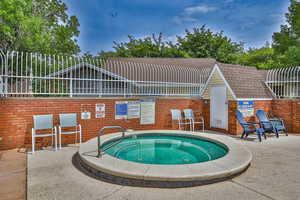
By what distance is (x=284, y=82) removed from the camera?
9016 millimetres

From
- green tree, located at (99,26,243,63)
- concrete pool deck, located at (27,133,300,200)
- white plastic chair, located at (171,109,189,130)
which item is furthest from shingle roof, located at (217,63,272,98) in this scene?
green tree, located at (99,26,243,63)

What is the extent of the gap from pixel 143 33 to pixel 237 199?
26882mm

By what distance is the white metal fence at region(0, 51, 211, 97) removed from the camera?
5918 mm

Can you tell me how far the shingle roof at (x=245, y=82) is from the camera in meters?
8.41

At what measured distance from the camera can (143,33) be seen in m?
27.2

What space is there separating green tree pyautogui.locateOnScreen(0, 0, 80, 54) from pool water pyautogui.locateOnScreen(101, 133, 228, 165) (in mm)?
8981

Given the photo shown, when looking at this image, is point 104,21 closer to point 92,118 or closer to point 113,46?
point 113,46

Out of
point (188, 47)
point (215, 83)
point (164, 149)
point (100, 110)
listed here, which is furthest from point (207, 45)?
point (164, 149)

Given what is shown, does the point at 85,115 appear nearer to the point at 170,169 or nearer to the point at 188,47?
the point at 170,169

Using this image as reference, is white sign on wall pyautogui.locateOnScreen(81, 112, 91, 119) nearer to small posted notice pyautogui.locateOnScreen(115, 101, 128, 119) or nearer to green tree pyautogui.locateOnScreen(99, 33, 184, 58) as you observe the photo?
small posted notice pyautogui.locateOnScreen(115, 101, 128, 119)

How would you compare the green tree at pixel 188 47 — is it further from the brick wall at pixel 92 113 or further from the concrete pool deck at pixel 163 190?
the concrete pool deck at pixel 163 190

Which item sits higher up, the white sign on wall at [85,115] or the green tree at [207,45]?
the green tree at [207,45]

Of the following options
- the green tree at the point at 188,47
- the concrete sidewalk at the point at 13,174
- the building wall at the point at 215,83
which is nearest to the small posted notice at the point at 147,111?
the building wall at the point at 215,83

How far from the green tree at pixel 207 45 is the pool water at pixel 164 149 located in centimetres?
1798
